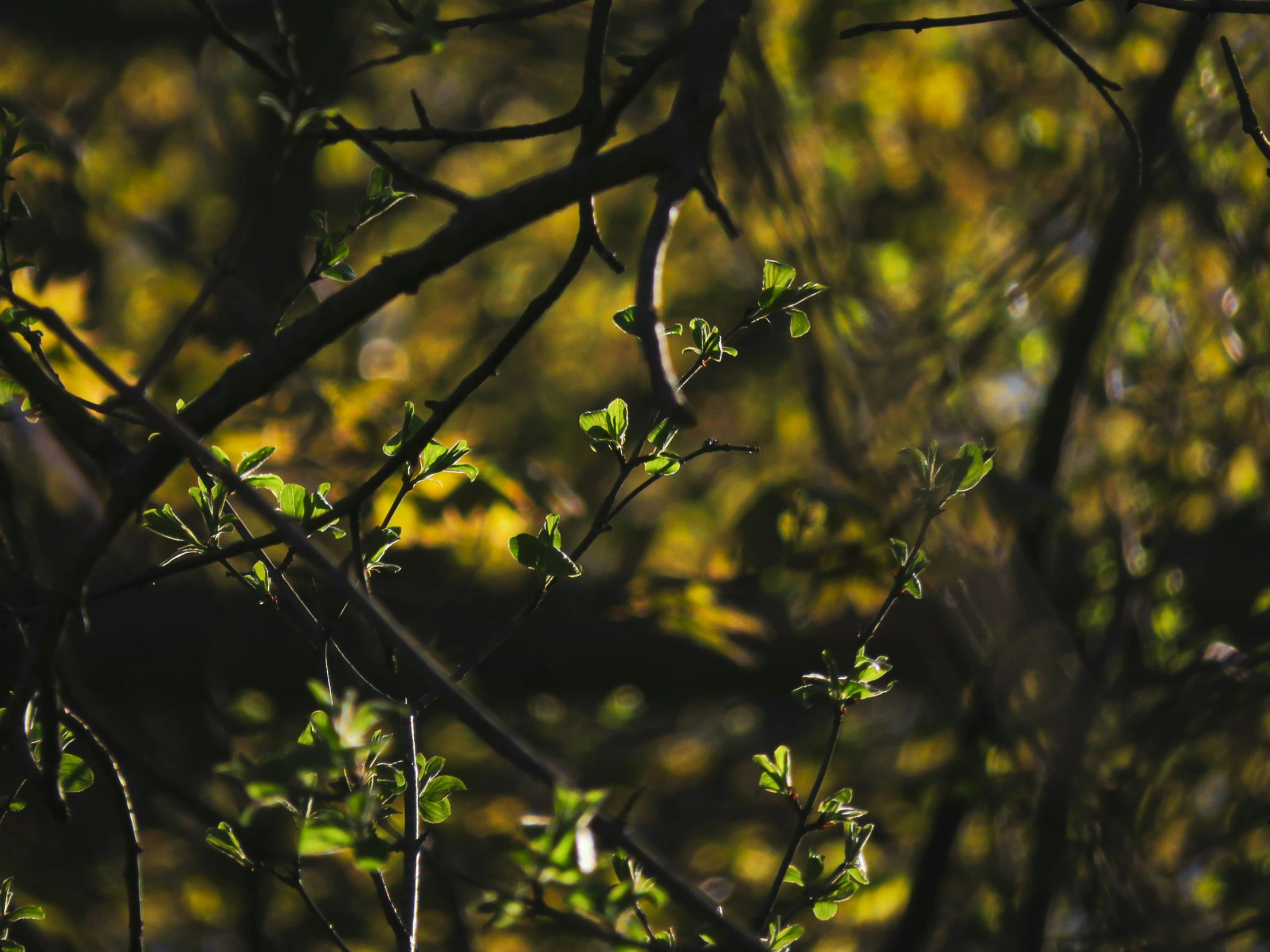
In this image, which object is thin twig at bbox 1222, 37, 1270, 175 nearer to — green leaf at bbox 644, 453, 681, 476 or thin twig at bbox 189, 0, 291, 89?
green leaf at bbox 644, 453, 681, 476

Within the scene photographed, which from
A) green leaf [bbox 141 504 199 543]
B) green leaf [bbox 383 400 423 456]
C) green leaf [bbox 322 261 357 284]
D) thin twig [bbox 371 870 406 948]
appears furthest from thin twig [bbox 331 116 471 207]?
thin twig [bbox 371 870 406 948]

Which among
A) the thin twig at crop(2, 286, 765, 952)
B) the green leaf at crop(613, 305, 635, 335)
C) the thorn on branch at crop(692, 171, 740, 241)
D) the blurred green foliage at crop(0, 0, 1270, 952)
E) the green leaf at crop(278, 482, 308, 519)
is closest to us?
the thin twig at crop(2, 286, 765, 952)

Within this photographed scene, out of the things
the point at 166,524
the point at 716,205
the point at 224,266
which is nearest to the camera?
the point at 716,205

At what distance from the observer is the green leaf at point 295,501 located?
1055 millimetres

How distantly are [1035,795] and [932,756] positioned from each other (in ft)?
2.89

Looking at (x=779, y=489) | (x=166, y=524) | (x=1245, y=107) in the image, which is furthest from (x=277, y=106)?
(x=779, y=489)

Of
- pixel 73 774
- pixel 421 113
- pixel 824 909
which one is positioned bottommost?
pixel 824 909

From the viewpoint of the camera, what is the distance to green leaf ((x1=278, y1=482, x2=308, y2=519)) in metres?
1.05

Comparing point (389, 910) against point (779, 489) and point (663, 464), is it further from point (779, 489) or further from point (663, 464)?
point (779, 489)

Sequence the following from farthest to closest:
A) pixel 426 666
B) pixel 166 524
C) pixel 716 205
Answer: pixel 166 524
pixel 716 205
pixel 426 666

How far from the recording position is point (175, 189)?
4.99 metres

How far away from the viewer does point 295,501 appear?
1.06 meters

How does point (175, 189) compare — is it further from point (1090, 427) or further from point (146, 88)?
point (1090, 427)

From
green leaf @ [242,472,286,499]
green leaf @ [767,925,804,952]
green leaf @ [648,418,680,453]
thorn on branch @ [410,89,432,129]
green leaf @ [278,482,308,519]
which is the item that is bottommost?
green leaf @ [767,925,804,952]
